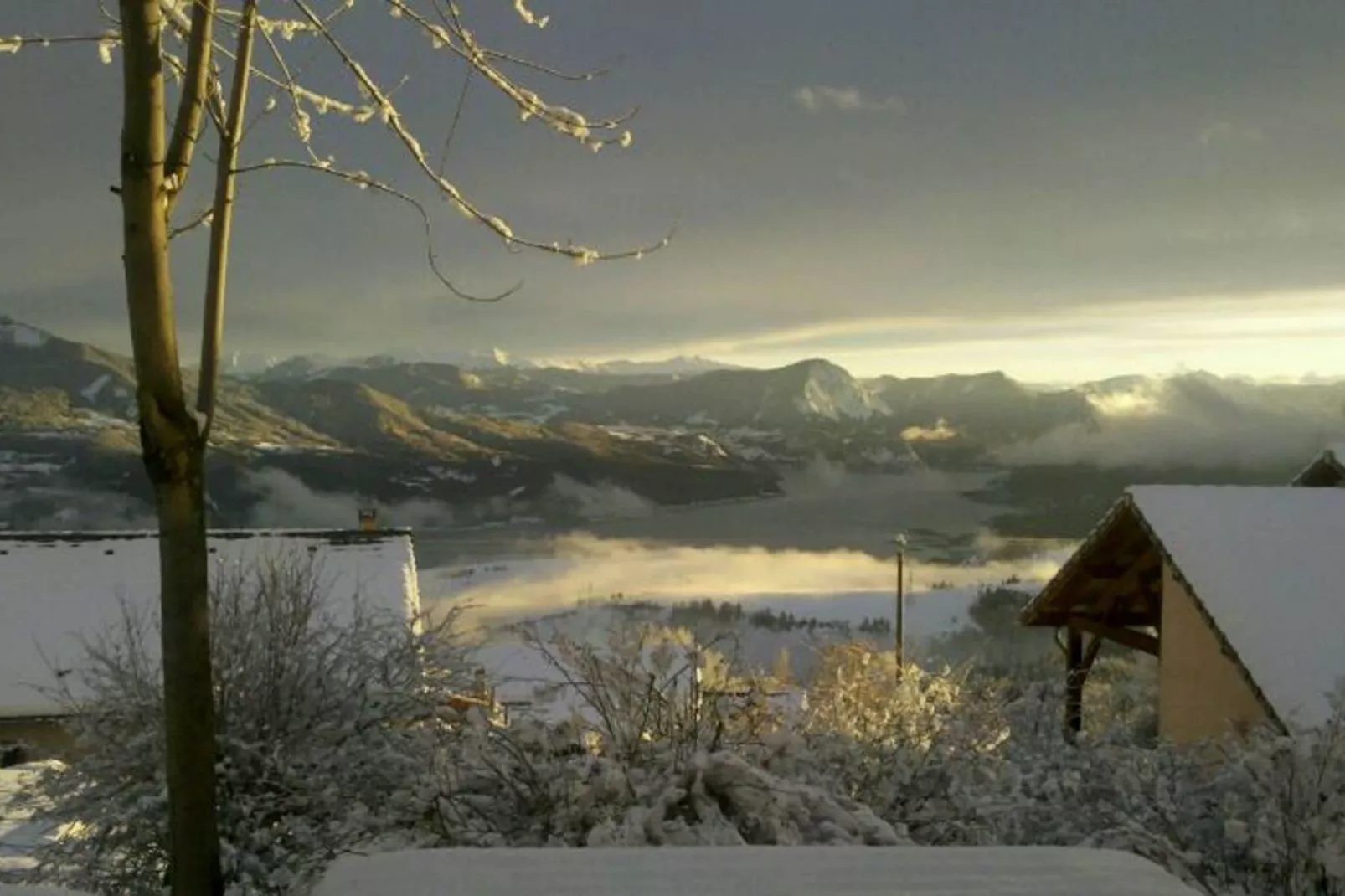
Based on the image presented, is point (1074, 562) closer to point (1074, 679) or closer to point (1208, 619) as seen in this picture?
point (1074, 679)

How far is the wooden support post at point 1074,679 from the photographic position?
11.6 meters

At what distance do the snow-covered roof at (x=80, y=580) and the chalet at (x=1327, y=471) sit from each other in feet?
35.3

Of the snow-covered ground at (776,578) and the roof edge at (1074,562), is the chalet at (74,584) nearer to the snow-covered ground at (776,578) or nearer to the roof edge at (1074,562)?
the roof edge at (1074,562)

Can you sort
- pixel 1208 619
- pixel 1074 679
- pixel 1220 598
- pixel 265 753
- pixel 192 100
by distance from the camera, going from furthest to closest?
pixel 1074 679
pixel 1220 598
pixel 1208 619
pixel 265 753
pixel 192 100

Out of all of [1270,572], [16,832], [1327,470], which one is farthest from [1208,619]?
[16,832]

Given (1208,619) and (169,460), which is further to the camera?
(1208,619)

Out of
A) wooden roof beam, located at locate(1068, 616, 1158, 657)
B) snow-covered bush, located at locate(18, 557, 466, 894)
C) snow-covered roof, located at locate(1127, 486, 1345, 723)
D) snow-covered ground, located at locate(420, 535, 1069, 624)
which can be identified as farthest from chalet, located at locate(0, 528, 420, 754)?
snow-covered ground, located at locate(420, 535, 1069, 624)

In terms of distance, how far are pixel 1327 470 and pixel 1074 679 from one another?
3.68 metres

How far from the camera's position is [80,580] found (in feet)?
59.3

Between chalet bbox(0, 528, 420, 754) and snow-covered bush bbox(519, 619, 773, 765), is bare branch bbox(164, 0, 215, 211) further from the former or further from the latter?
chalet bbox(0, 528, 420, 754)

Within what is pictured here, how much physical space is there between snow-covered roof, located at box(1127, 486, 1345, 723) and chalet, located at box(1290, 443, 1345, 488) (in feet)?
2.17

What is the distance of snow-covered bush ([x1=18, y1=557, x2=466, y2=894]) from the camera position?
5.48 meters

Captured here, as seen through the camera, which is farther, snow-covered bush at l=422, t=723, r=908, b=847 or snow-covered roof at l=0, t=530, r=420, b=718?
snow-covered roof at l=0, t=530, r=420, b=718

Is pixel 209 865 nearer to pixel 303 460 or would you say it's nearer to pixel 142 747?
pixel 142 747
